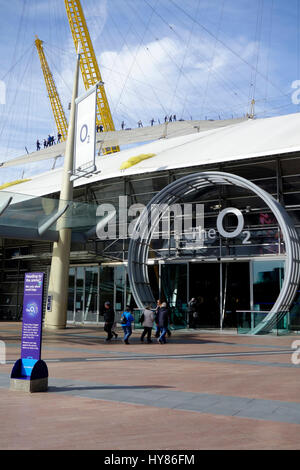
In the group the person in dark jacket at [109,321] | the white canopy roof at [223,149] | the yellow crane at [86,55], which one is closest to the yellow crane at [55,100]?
the yellow crane at [86,55]

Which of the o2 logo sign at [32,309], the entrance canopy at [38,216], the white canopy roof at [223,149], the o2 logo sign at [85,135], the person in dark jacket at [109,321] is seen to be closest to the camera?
the o2 logo sign at [32,309]

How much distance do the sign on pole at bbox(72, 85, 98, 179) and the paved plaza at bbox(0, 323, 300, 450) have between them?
11.1 m

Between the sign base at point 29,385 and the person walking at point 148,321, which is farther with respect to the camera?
the person walking at point 148,321

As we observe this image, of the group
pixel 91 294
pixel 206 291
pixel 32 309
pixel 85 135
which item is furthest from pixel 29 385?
pixel 91 294

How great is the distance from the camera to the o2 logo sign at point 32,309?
8.11 m

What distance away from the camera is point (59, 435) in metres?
5.15

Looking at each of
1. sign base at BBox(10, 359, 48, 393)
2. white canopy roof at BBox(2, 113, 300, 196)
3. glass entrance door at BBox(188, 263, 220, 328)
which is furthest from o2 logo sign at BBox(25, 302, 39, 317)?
glass entrance door at BBox(188, 263, 220, 328)

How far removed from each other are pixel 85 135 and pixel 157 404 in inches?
703

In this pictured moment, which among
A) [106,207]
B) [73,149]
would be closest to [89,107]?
[73,149]

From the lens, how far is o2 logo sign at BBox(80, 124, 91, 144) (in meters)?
22.8

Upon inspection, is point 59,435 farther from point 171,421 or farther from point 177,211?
point 177,211

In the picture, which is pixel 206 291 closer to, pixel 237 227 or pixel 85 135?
pixel 237 227

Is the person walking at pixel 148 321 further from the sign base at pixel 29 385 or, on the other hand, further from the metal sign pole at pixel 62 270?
the sign base at pixel 29 385

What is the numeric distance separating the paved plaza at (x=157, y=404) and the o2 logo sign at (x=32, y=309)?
1249mm
